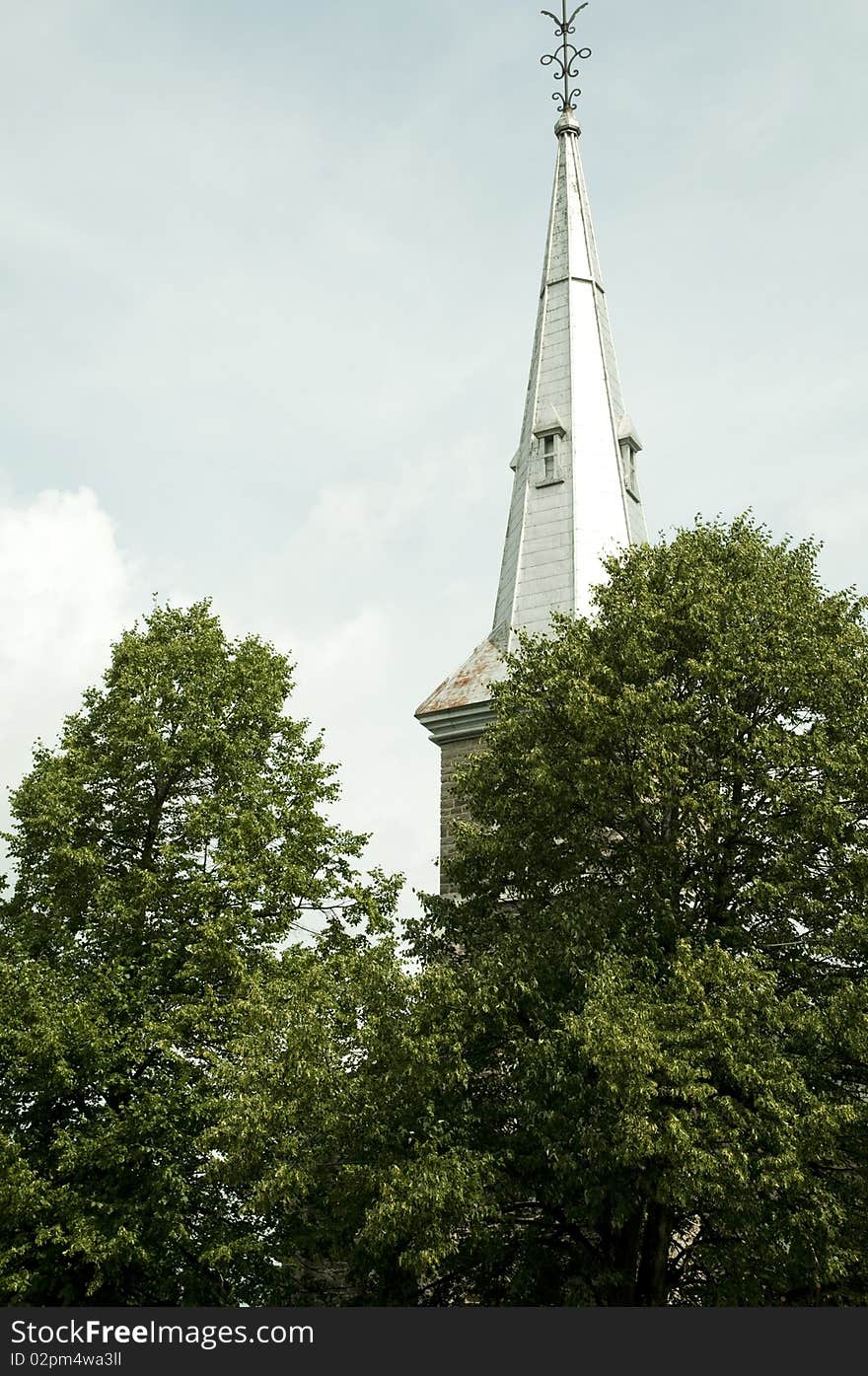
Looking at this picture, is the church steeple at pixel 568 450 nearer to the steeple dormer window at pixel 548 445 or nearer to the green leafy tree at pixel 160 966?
the steeple dormer window at pixel 548 445

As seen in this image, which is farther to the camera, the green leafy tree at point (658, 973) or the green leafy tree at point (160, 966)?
the green leafy tree at point (160, 966)

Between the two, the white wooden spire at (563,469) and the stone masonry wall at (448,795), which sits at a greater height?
the white wooden spire at (563,469)

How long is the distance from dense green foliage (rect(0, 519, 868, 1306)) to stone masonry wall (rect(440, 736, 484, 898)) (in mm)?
4454

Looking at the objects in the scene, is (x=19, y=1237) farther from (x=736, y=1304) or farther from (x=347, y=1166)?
(x=736, y=1304)

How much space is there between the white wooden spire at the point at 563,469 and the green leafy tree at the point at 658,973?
8773 mm

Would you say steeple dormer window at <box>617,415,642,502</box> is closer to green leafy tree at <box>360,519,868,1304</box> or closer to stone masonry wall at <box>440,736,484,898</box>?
stone masonry wall at <box>440,736,484,898</box>

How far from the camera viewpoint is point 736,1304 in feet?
48.5

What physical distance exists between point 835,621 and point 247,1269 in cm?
1114

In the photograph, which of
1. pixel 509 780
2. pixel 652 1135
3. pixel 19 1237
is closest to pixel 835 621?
pixel 509 780

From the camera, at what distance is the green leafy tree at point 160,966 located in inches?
704

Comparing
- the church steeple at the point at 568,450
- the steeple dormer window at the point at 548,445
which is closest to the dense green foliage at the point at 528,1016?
the church steeple at the point at 568,450

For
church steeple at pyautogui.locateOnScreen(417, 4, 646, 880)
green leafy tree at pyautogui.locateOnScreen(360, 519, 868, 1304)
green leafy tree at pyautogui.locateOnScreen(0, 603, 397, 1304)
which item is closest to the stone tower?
church steeple at pyautogui.locateOnScreen(417, 4, 646, 880)

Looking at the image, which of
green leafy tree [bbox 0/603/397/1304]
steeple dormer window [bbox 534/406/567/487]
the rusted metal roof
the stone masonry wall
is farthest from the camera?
steeple dormer window [bbox 534/406/567/487]

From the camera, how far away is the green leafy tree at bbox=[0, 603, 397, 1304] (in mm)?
17875
